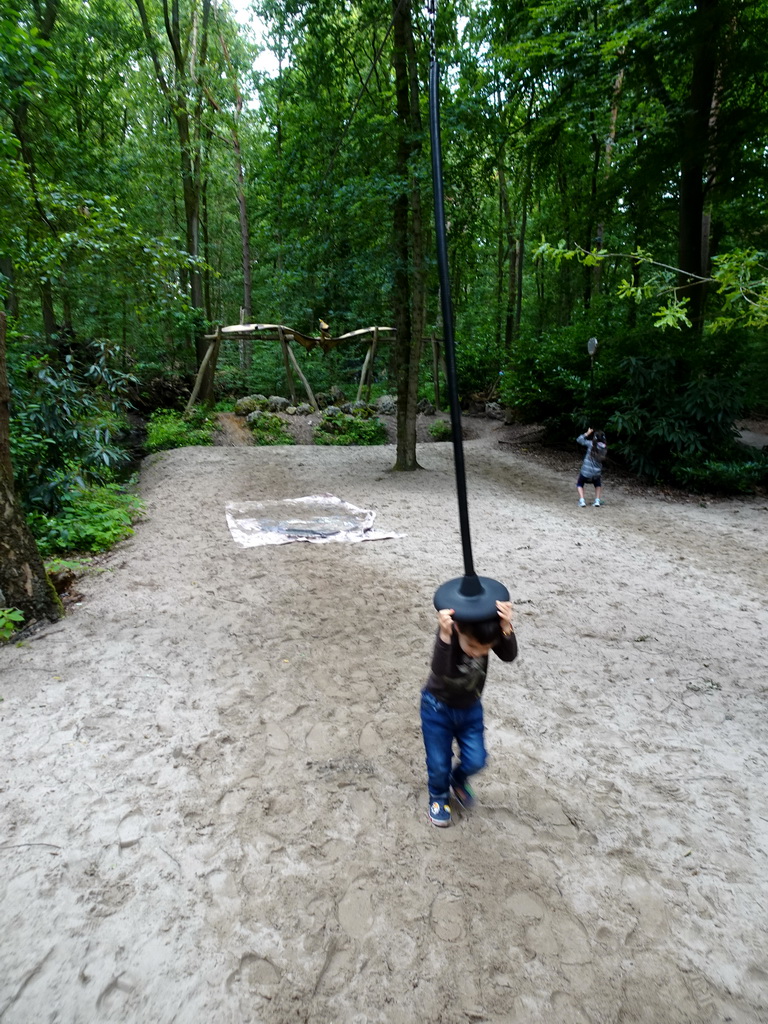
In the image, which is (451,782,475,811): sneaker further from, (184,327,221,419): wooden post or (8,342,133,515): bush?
(184,327,221,419): wooden post

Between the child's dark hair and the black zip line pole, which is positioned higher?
the black zip line pole

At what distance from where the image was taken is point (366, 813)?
2787mm

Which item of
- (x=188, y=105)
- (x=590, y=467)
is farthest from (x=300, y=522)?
(x=188, y=105)

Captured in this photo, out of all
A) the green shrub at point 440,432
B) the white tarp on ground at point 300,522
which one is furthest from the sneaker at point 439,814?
the green shrub at point 440,432

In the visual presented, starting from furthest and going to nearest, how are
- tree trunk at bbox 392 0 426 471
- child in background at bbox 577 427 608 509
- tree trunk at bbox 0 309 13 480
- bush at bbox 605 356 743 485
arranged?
bush at bbox 605 356 743 485 → tree trunk at bbox 392 0 426 471 → child in background at bbox 577 427 608 509 → tree trunk at bbox 0 309 13 480

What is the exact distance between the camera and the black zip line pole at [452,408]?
1.41m

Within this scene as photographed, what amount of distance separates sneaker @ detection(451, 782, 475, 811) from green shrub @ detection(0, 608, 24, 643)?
351cm

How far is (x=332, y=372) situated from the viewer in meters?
18.9

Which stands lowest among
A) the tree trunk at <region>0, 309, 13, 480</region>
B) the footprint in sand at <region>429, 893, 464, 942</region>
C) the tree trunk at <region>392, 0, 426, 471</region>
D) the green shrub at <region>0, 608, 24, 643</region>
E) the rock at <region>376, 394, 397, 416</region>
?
the footprint in sand at <region>429, 893, 464, 942</region>

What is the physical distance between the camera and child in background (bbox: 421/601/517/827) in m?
2.33

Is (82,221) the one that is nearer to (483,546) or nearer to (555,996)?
(483,546)

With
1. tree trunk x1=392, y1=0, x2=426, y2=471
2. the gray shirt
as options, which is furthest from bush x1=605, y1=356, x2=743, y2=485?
tree trunk x1=392, y1=0, x2=426, y2=471

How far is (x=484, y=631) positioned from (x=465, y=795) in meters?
1.05

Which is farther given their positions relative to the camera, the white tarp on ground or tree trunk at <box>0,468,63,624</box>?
the white tarp on ground
